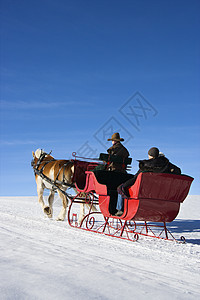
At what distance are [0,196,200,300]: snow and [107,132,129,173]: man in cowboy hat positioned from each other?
200 cm

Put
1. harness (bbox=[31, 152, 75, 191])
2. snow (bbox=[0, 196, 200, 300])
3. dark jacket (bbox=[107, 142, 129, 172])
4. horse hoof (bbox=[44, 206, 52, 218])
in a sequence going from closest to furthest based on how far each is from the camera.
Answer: snow (bbox=[0, 196, 200, 300]) < dark jacket (bbox=[107, 142, 129, 172]) < harness (bbox=[31, 152, 75, 191]) < horse hoof (bbox=[44, 206, 52, 218])

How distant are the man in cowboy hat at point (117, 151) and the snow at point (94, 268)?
1999 mm

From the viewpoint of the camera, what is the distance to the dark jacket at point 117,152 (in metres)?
7.40

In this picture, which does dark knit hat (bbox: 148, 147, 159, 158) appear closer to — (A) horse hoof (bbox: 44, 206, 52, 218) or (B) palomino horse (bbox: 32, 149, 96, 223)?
(B) palomino horse (bbox: 32, 149, 96, 223)

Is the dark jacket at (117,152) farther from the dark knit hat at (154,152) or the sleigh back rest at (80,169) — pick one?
the sleigh back rest at (80,169)

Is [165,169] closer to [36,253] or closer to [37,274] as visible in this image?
[36,253]

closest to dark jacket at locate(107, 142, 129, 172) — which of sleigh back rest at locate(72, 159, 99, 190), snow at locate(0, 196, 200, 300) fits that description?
sleigh back rest at locate(72, 159, 99, 190)

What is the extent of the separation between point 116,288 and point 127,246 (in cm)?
248

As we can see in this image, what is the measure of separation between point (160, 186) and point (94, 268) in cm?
276

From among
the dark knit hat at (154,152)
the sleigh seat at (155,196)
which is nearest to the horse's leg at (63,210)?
the sleigh seat at (155,196)

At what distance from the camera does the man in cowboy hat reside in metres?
7.40

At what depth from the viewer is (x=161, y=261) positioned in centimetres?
432

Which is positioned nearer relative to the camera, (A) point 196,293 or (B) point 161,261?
(A) point 196,293

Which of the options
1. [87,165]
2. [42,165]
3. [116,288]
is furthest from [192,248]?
[42,165]
